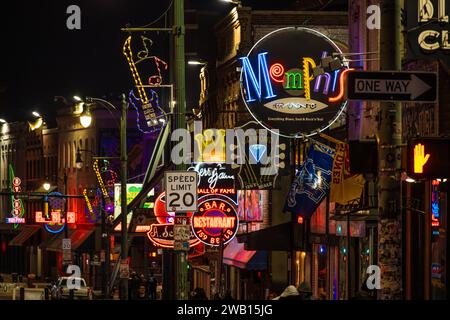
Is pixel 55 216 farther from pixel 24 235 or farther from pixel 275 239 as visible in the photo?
pixel 275 239

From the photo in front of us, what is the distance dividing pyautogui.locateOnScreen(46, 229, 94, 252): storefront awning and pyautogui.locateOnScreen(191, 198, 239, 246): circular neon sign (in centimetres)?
4868

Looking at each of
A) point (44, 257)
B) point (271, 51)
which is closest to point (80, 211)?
point (44, 257)

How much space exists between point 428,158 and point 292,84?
59.3ft

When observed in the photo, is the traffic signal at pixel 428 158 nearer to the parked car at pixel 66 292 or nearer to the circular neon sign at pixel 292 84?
A: the circular neon sign at pixel 292 84

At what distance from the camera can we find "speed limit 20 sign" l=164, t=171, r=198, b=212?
2152cm

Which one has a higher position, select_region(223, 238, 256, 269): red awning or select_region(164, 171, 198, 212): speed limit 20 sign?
select_region(164, 171, 198, 212): speed limit 20 sign

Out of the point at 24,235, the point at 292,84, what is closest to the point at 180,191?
the point at 292,84

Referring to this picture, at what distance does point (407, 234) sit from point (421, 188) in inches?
44.5

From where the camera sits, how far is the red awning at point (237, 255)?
44.2 metres

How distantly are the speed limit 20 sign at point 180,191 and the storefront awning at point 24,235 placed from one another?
72.0m

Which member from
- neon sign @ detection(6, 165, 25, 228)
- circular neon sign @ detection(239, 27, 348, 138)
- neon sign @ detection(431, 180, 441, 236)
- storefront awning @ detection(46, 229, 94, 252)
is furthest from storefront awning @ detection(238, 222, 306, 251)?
neon sign @ detection(6, 165, 25, 228)

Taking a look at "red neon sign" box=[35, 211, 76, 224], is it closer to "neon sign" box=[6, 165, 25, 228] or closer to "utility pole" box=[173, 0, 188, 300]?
"neon sign" box=[6, 165, 25, 228]

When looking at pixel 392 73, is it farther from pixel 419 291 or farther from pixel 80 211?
pixel 80 211

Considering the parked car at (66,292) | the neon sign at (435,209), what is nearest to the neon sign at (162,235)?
the neon sign at (435,209)
